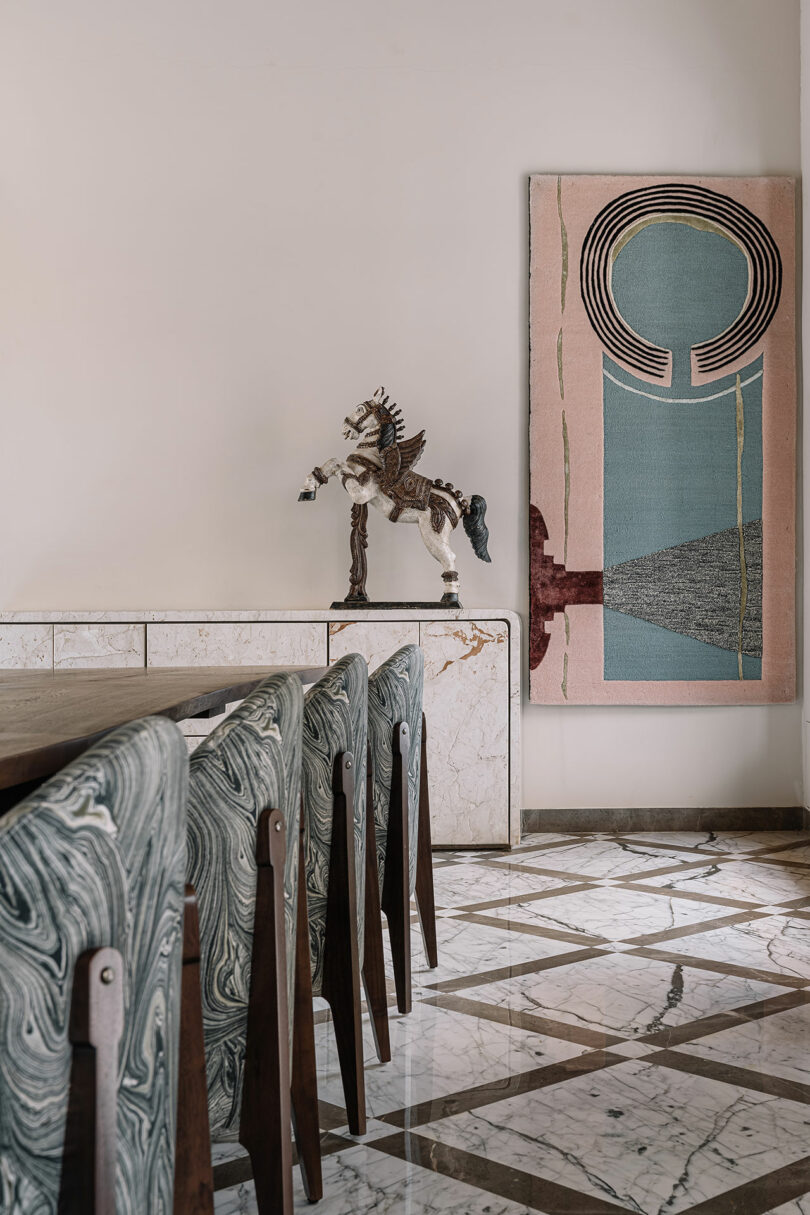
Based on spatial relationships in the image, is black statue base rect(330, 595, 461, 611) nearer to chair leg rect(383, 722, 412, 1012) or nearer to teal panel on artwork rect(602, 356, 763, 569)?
teal panel on artwork rect(602, 356, 763, 569)

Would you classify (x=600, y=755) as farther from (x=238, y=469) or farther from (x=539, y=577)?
(x=238, y=469)

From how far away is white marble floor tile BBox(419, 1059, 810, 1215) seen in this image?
167 cm

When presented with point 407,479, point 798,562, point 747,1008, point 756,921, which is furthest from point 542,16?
point 747,1008

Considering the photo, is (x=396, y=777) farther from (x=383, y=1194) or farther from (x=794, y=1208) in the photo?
(x=794, y=1208)

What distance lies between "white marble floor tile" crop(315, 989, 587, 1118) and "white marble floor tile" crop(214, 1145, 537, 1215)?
8.0 inches

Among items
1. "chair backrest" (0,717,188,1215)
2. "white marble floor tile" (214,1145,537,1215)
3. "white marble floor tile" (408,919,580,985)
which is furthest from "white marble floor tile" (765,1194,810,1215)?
"white marble floor tile" (408,919,580,985)

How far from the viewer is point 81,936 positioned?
72cm

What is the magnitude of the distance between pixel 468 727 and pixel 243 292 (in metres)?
1.96

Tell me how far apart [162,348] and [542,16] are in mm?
2044

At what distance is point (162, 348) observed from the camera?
4.58 meters

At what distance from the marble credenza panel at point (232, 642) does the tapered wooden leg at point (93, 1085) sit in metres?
3.43

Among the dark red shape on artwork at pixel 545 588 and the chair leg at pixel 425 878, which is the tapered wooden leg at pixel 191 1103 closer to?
the chair leg at pixel 425 878

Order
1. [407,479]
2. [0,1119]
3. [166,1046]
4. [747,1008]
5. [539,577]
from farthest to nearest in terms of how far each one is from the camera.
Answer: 1. [539,577]
2. [407,479]
3. [747,1008]
4. [166,1046]
5. [0,1119]

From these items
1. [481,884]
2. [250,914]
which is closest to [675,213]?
[481,884]
